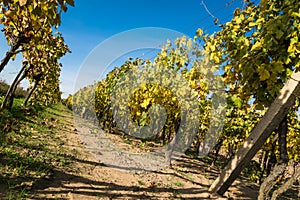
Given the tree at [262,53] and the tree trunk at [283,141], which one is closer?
the tree at [262,53]

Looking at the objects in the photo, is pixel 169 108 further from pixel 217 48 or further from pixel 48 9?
pixel 48 9

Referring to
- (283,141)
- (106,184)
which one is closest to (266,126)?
(283,141)

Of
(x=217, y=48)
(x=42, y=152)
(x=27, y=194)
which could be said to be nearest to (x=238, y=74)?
(x=217, y=48)

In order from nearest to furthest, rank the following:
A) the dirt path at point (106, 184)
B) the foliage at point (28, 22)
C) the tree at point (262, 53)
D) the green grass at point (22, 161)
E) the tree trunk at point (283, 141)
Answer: the foliage at point (28, 22)
the tree at point (262, 53)
the tree trunk at point (283, 141)
the green grass at point (22, 161)
the dirt path at point (106, 184)

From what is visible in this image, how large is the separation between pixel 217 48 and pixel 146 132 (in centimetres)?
1489

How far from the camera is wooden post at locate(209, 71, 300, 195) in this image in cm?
327

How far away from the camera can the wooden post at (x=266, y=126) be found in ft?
10.7

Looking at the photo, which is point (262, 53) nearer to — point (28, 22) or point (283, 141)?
point (283, 141)

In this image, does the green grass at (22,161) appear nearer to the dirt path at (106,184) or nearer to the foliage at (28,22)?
the dirt path at (106,184)

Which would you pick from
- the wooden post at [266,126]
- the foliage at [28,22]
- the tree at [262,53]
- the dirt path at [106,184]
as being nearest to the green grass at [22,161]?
the dirt path at [106,184]

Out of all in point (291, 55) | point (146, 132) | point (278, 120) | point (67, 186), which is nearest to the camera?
point (291, 55)

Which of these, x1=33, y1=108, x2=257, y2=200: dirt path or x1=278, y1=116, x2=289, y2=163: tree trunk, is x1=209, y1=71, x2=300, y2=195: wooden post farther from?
x1=33, y1=108, x2=257, y2=200: dirt path

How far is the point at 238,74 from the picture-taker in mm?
3912

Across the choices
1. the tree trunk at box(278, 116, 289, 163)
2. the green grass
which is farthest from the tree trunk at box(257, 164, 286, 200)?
the green grass
